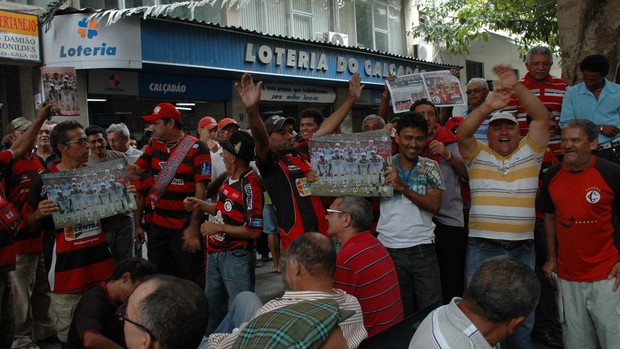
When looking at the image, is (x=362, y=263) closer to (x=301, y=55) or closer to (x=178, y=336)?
(x=178, y=336)

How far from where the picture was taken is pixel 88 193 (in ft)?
14.6

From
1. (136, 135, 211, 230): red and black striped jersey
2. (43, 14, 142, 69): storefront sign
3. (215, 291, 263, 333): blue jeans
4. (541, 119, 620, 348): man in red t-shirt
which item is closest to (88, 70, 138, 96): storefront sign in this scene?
(43, 14, 142, 69): storefront sign

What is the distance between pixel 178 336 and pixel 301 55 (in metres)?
11.5

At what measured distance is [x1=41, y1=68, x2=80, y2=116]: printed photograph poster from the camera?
609cm

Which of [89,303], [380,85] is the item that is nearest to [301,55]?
[380,85]

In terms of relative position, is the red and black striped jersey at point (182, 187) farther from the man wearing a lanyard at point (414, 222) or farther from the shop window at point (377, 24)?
the shop window at point (377, 24)

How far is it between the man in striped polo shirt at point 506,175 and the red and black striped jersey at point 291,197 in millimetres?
1213

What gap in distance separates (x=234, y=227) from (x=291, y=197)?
0.52m

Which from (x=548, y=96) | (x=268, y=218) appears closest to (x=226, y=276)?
(x=268, y=218)

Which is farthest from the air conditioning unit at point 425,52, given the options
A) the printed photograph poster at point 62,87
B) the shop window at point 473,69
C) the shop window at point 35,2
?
the printed photograph poster at point 62,87

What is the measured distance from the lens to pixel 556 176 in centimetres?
422

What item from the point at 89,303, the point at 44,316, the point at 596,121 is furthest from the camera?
the point at 44,316

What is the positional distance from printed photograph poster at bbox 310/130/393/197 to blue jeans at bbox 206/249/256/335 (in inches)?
35.7

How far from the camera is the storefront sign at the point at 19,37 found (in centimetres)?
862
